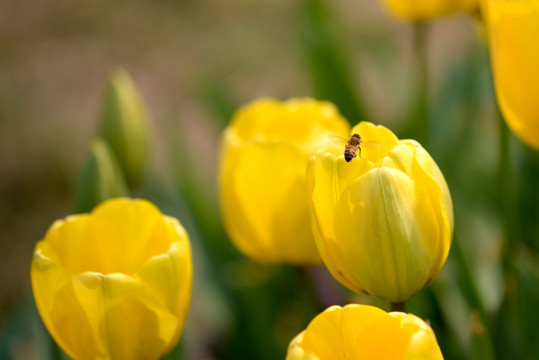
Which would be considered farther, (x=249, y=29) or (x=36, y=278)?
(x=249, y=29)

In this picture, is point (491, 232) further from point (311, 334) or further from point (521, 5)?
point (311, 334)

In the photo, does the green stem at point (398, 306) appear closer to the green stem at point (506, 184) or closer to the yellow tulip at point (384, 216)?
the yellow tulip at point (384, 216)

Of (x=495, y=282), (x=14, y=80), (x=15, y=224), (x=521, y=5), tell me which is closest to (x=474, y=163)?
(x=495, y=282)

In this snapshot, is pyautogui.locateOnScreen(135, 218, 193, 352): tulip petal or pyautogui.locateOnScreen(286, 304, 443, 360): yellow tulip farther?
pyautogui.locateOnScreen(135, 218, 193, 352): tulip petal

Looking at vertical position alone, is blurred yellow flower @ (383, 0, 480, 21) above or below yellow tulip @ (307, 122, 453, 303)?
above

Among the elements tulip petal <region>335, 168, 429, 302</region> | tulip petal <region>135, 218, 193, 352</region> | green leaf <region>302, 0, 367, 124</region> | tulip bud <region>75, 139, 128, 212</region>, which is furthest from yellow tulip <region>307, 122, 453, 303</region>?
green leaf <region>302, 0, 367, 124</region>

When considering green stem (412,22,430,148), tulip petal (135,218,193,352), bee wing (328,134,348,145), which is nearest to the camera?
tulip petal (135,218,193,352)

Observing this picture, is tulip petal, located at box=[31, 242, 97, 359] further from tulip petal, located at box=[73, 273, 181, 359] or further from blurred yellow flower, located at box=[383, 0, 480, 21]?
blurred yellow flower, located at box=[383, 0, 480, 21]
